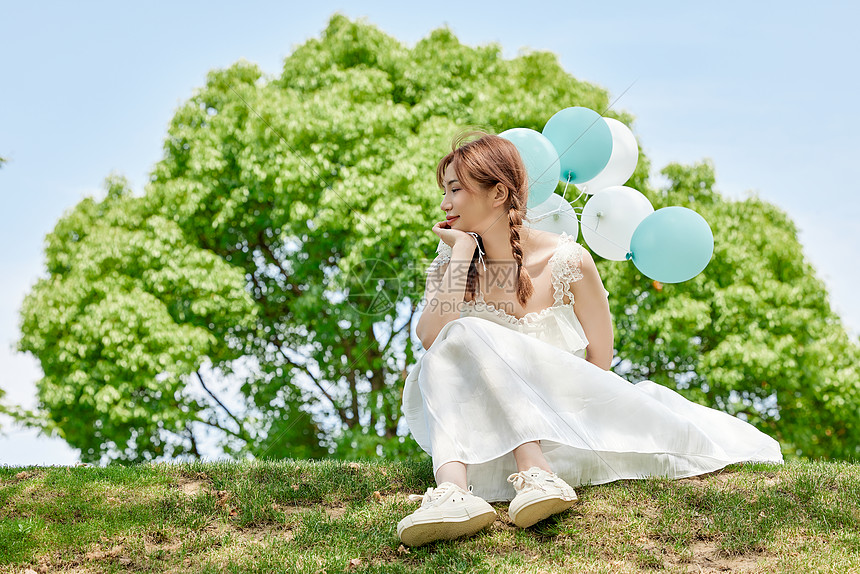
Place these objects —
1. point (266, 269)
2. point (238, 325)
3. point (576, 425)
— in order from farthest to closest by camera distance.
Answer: point (266, 269) → point (238, 325) → point (576, 425)

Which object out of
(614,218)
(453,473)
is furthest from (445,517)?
(614,218)

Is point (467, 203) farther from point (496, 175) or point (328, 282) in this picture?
point (328, 282)

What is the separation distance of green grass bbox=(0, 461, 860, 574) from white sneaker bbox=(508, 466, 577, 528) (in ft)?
0.36

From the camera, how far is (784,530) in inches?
131

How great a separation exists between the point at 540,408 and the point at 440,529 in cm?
86

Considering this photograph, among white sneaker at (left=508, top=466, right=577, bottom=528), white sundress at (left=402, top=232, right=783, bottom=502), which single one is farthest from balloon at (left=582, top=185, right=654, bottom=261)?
white sneaker at (left=508, top=466, right=577, bottom=528)

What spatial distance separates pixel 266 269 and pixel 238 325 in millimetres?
1653

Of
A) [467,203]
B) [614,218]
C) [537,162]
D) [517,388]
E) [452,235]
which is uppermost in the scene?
[537,162]

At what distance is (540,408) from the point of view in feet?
11.8

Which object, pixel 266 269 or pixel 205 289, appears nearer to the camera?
pixel 205 289

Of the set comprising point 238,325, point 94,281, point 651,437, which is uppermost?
point 94,281

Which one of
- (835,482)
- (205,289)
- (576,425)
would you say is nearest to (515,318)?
(576,425)

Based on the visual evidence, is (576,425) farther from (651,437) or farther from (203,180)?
(203,180)

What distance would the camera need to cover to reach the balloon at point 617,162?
5930mm
